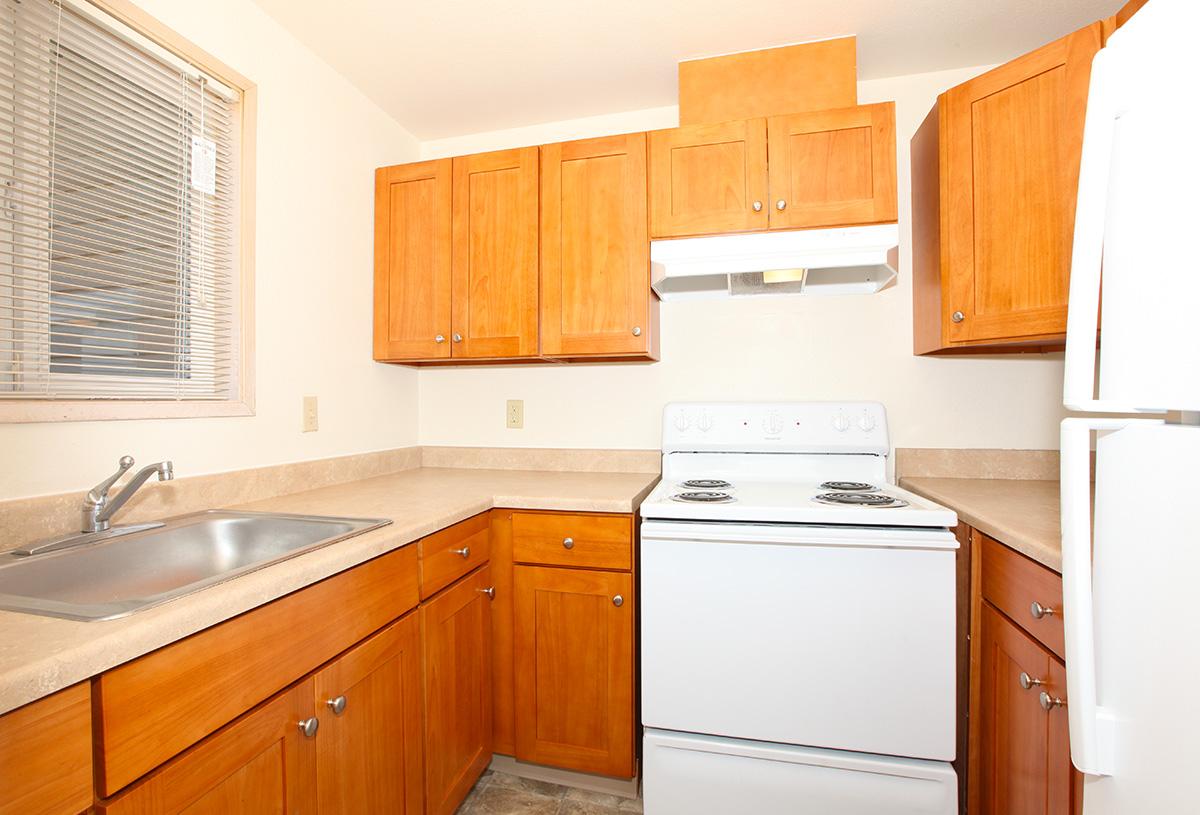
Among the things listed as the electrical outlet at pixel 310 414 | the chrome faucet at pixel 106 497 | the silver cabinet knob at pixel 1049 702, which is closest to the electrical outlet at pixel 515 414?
the electrical outlet at pixel 310 414

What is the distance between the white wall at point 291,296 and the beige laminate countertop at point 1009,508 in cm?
198

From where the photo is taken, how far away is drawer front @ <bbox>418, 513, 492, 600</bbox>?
1341 millimetres

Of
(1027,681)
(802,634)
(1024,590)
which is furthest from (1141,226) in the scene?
(802,634)

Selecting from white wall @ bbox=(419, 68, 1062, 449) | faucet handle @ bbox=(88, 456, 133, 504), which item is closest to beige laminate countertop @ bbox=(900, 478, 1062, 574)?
white wall @ bbox=(419, 68, 1062, 449)

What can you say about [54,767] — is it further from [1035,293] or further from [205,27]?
[1035,293]

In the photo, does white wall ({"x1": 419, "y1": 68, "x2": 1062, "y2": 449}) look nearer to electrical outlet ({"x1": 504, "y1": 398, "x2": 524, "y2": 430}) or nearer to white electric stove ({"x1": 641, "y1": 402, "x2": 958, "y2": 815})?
electrical outlet ({"x1": 504, "y1": 398, "x2": 524, "y2": 430})

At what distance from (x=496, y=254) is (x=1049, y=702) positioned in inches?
77.3

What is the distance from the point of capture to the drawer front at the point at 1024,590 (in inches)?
40.5

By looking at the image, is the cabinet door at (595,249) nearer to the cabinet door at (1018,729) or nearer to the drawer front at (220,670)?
the drawer front at (220,670)

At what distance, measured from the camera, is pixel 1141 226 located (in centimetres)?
61

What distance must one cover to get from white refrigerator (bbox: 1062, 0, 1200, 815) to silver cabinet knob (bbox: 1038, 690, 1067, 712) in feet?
1.18

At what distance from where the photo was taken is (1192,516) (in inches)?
21.5

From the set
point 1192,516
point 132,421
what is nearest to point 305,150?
point 132,421

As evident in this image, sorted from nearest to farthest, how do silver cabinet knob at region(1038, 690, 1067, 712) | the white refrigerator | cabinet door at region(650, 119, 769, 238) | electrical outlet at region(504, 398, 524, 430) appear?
the white refrigerator
silver cabinet knob at region(1038, 690, 1067, 712)
cabinet door at region(650, 119, 769, 238)
electrical outlet at region(504, 398, 524, 430)
